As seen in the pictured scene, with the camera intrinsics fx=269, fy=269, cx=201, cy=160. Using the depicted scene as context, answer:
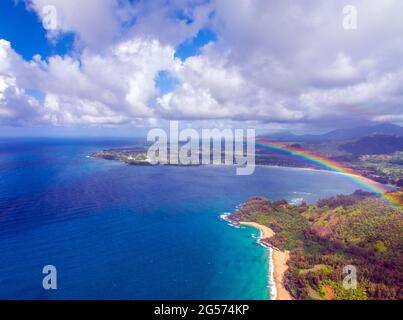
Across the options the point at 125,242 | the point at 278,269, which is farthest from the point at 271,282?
the point at 125,242

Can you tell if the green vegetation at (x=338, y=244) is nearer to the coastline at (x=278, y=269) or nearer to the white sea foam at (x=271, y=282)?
the coastline at (x=278, y=269)

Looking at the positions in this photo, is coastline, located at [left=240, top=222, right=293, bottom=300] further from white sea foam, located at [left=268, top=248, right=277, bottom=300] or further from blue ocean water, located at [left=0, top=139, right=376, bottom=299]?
blue ocean water, located at [left=0, top=139, right=376, bottom=299]

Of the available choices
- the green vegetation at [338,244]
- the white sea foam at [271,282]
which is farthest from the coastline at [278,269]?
the green vegetation at [338,244]

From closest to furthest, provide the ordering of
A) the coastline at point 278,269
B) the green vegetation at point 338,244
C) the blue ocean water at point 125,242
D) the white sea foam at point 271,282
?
the green vegetation at point 338,244 → the white sea foam at point 271,282 → the coastline at point 278,269 → the blue ocean water at point 125,242

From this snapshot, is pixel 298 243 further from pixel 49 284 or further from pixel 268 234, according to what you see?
pixel 49 284

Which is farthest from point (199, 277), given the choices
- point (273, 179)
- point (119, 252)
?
point (273, 179)
